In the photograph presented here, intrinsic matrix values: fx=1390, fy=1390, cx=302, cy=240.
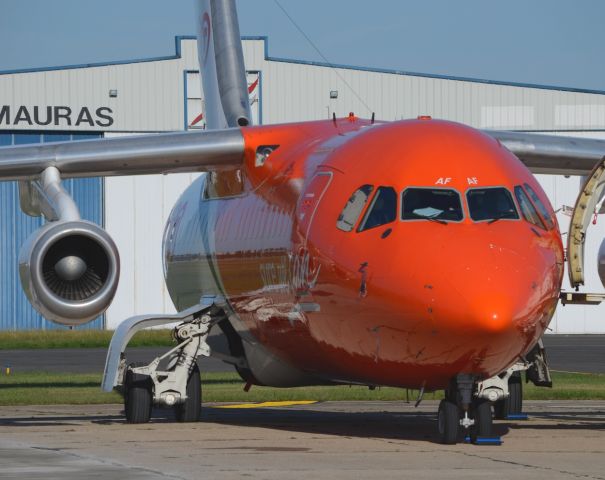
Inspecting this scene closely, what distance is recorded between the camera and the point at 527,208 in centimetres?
1274

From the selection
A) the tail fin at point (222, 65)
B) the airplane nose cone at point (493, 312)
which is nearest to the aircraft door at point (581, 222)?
the airplane nose cone at point (493, 312)

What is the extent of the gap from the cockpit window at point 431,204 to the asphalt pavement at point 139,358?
56.9 feet

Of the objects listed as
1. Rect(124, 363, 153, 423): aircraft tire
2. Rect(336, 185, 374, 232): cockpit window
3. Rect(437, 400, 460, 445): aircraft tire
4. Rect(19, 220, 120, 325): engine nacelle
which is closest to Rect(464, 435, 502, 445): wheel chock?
Rect(437, 400, 460, 445): aircraft tire

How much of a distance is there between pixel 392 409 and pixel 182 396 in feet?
12.8

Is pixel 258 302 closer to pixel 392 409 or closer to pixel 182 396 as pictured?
pixel 182 396

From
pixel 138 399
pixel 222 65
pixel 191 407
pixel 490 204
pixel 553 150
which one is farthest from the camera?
pixel 222 65

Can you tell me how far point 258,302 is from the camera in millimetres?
15227

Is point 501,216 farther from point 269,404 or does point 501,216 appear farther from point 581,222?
point 269,404

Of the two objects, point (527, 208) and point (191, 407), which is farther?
point (191, 407)

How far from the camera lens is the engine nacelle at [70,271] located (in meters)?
15.3

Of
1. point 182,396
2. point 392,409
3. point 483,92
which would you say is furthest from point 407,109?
point 182,396

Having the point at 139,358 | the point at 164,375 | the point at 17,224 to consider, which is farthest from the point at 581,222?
the point at 17,224

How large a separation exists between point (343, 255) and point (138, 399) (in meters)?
4.20

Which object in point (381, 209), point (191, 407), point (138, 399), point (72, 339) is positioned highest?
point (381, 209)
